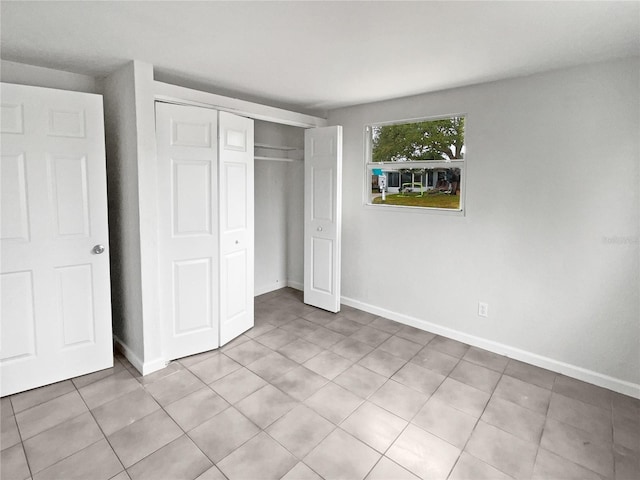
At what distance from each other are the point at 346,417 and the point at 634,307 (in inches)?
86.0

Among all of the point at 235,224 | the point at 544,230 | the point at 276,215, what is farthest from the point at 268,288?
the point at 544,230

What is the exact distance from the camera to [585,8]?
1729mm

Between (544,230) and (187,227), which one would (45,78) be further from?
(544,230)

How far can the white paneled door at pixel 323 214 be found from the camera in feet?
12.6

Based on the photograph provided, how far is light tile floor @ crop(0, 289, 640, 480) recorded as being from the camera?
1.89 meters

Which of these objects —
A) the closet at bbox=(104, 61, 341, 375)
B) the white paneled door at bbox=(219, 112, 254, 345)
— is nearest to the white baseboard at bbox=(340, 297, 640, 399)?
the white paneled door at bbox=(219, 112, 254, 345)

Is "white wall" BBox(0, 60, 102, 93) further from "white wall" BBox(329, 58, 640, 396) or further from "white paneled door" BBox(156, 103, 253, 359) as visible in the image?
"white wall" BBox(329, 58, 640, 396)

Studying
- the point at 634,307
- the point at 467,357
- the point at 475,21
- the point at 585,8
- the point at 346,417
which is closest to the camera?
the point at 585,8

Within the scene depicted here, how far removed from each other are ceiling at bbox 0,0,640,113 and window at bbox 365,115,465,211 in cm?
55

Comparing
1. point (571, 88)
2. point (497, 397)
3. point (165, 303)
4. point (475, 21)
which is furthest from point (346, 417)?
point (571, 88)

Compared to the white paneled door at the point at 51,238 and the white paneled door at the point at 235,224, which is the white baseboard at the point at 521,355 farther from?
Result: the white paneled door at the point at 51,238

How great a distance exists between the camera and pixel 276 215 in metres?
4.76

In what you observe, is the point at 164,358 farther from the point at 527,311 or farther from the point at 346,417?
the point at 527,311

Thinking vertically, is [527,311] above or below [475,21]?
below
